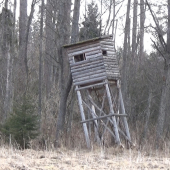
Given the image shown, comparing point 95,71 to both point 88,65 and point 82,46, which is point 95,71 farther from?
point 82,46

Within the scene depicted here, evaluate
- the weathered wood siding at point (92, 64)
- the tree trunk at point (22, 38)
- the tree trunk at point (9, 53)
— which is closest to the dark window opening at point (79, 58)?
the weathered wood siding at point (92, 64)

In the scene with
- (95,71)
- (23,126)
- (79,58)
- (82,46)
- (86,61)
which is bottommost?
(23,126)

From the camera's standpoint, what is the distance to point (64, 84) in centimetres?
1528

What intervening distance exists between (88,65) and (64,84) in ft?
4.67

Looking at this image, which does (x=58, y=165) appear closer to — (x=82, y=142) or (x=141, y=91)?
(x=82, y=142)

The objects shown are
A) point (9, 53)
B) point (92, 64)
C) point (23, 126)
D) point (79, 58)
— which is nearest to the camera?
point (23, 126)

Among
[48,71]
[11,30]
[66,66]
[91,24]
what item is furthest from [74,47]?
[48,71]

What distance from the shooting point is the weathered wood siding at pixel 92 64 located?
559 inches

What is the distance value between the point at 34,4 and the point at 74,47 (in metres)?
5.58

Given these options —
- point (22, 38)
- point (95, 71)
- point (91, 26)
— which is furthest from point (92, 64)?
point (22, 38)

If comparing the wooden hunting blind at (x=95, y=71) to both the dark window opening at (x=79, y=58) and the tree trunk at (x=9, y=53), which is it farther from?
the tree trunk at (x=9, y=53)

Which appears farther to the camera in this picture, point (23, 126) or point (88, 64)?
point (88, 64)

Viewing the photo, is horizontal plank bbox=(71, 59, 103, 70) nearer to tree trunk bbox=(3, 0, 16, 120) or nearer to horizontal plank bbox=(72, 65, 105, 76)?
horizontal plank bbox=(72, 65, 105, 76)

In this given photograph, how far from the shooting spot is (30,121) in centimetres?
1317
